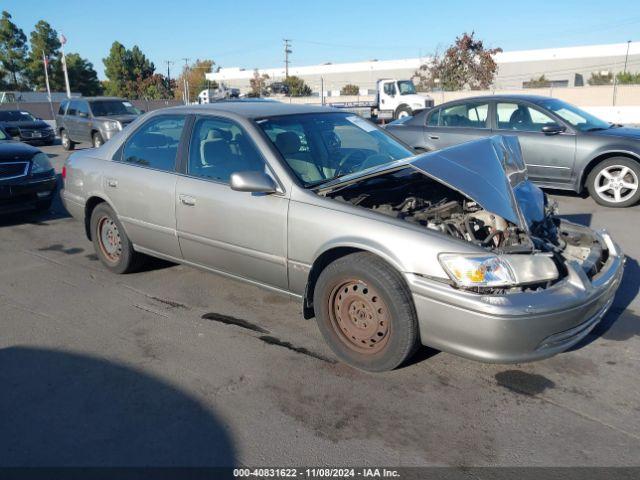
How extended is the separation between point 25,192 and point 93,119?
9451mm

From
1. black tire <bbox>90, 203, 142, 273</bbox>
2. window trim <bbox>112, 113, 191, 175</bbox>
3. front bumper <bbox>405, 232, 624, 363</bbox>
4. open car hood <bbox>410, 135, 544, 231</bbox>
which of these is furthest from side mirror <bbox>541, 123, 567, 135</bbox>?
black tire <bbox>90, 203, 142, 273</bbox>

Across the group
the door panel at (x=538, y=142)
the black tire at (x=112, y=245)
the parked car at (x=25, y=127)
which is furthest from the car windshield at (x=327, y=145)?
the parked car at (x=25, y=127)

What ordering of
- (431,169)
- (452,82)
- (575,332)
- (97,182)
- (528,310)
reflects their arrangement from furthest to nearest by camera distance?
(452,82), (97,182), (431,169), (575,332), (528,310)

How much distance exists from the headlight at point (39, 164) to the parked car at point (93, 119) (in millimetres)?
7935

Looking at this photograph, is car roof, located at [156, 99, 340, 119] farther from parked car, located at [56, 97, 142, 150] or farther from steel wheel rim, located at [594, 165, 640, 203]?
parked car, located at [56, 97, 142, 150]

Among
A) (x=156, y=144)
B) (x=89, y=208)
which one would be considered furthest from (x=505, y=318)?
(x=89, y=208)

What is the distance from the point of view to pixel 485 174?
11.2ft

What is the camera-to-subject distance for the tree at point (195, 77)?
240 feet

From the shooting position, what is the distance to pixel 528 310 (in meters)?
2.85

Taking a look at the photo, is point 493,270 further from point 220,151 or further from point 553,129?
point 553,129

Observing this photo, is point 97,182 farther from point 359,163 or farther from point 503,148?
point 503,148

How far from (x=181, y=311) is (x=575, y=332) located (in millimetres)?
2935

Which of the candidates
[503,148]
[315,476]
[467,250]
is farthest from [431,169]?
[315,476]

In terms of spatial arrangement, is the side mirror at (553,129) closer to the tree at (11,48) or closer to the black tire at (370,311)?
the black tire at (370,311)
